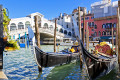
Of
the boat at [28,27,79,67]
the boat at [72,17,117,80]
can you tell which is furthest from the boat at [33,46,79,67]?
the boat at [72,17,117,80]

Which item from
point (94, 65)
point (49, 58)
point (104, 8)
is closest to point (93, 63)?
point (94, 65)

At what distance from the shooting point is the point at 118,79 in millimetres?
4387

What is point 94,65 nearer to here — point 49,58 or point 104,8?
point 49,58

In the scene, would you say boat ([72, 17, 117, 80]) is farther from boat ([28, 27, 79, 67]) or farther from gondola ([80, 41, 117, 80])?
boat ([28, 27, 79, 67])

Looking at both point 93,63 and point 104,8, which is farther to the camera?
point 104,8

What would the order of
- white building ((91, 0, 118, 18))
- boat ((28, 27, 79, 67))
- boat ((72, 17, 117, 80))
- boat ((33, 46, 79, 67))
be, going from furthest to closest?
white building ((91, 0, 118, 18)), boat ((33, 46, 79, 67)), boat ((28, 27, 79, 67)), boat ((72, 17, 117, 80))

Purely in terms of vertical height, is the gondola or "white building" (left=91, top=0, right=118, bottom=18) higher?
"white building" (left=91, top=0, right=118, bottom=18)

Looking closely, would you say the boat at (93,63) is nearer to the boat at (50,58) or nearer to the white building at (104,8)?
the boat at (50,58)

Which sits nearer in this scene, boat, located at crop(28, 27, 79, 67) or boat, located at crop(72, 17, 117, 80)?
boat, located at crop(72, 17, 117, 80)

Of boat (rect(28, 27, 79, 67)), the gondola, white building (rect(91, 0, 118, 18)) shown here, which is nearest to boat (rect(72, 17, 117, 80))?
the gondola

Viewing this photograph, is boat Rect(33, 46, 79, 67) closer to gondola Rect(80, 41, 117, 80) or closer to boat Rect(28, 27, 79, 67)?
boat Rect(28, 27, 79, 67)

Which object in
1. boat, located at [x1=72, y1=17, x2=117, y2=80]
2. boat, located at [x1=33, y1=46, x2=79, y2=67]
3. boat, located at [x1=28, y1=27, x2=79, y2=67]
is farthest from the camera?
boat, located at [x1=33, y1=46, x2=79, y2=67]

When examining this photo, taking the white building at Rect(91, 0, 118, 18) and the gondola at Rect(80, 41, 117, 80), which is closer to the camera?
the gondola at Rect(80, 41, 117, 80)

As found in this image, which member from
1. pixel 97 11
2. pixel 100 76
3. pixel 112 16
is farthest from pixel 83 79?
pixel 97 11
